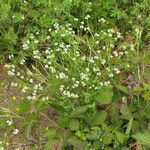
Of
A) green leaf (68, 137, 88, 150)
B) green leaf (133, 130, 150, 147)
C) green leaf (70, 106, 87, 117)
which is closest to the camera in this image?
green leaf (133, 130, 150, 147)

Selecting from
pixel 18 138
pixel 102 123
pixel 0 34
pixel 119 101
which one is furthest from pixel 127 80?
pixel 0 34

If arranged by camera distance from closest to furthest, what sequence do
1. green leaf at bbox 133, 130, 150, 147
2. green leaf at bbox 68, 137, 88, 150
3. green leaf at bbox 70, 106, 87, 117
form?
1. green leaf at bbox 133, 130, 150, 147
2. green leaf at bbox 68, 137, 88, 150
3. green leaf at bbox 70, 106, 87, 117

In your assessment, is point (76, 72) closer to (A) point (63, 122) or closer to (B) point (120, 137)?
(A) point (63, 122)

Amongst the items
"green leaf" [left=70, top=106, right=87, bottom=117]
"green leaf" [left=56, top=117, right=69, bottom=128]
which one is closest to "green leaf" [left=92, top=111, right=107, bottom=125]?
"green leaf" [left=70, top=106, right=87, bottom=117]

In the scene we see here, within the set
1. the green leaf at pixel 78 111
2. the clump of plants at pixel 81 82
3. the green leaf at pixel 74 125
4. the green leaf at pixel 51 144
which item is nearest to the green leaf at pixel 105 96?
the clump of plants at pixel 81 82

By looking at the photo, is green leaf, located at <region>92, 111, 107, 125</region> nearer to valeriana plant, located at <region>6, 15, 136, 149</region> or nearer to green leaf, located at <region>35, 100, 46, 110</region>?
valeriana plant, located at <region>6, 15, 136, 149</region>

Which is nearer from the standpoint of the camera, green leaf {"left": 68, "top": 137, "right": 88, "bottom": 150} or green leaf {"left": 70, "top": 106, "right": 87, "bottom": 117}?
green leaf {"left": 68, "top": 137, "right": 88, "bottom": 150}
